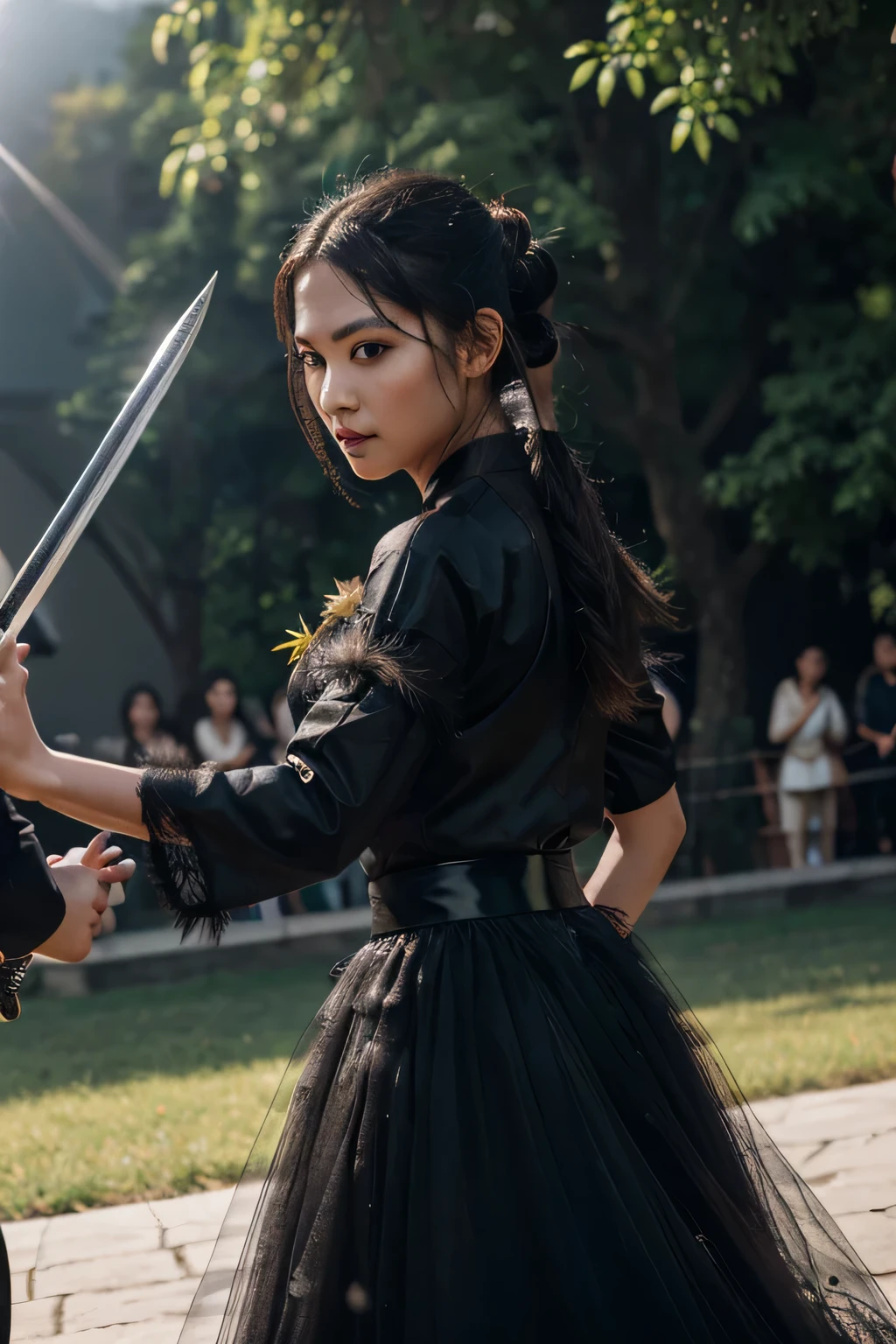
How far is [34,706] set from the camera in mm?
15945

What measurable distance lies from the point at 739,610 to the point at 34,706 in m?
7.12

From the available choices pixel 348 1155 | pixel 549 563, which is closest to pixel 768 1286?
pixel 348 1155

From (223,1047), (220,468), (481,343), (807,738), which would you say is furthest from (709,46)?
(220,468)

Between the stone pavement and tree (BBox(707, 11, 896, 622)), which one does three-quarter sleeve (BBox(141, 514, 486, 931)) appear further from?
tree (BBox(707, 11, 896, 622))

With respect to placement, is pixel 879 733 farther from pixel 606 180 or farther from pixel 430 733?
pixel 430 733

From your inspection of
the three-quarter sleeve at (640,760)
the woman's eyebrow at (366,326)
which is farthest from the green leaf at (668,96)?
the woman's eyebrow at (366,326)

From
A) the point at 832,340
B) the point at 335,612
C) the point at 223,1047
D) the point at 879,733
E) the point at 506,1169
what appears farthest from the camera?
the point at 832,340

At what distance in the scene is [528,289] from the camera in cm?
248

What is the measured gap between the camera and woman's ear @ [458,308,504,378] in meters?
2.39

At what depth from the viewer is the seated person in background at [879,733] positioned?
11805mm

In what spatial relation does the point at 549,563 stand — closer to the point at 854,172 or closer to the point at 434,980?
the point at 434,980

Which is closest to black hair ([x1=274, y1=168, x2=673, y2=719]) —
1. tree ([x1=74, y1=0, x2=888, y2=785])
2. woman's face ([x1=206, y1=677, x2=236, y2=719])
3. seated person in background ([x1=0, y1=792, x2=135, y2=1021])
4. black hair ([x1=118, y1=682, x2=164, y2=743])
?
seated person in background ([x1=0, y1=792, x2=135, y2=1021])

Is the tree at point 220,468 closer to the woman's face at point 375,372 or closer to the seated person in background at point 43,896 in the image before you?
the seated person in background at point 43,896

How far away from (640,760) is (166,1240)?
2651mm
